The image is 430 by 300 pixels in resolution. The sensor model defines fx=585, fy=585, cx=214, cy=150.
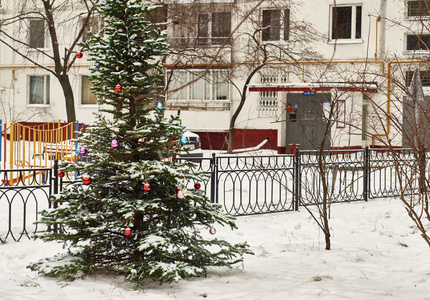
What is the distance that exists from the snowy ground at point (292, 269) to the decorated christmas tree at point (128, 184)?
0.24 meters

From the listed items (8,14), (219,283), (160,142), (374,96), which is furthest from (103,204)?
(8,14)

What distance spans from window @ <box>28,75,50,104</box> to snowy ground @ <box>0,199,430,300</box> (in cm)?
1957

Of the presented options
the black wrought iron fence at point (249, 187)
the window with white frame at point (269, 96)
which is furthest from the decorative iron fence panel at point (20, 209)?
the window with white frame at point (269, 96)

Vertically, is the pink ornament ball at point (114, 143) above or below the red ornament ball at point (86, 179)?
above

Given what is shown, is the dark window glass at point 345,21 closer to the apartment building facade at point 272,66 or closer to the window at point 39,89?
the apartment building facade at point 272,66

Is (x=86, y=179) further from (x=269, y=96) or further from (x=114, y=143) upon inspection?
(x=269, y=96)

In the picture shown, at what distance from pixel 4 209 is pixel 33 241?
2667 mm

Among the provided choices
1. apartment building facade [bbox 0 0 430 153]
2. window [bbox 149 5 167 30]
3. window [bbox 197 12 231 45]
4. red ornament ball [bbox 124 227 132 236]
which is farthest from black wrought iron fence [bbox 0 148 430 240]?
window [bbox 197 12 231 45]

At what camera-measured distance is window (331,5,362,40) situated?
74.6 feet

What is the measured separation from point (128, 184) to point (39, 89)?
889 inches

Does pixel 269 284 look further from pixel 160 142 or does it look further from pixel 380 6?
pixel 380 6

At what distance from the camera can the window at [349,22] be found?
22734 mm

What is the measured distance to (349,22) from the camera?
75.2 feet

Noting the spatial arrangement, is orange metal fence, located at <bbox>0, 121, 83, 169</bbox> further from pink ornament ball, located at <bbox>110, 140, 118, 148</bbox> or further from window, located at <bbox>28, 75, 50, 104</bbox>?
window, located at <bbox>28, 75, 50, 104</bbox>
